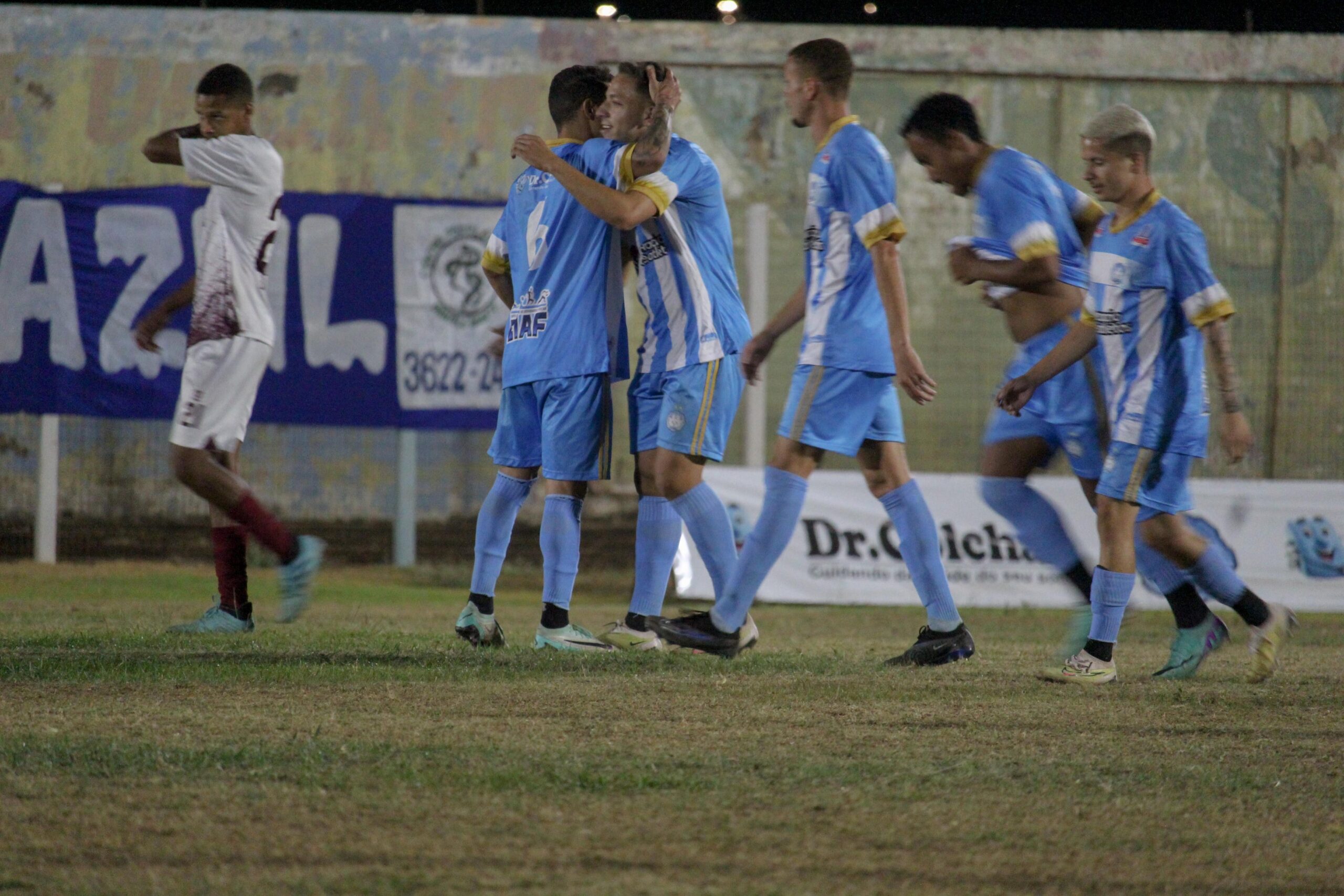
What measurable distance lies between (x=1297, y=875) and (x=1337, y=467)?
1173cm

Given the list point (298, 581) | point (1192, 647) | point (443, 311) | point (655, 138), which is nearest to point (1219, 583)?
point (1192, 647)

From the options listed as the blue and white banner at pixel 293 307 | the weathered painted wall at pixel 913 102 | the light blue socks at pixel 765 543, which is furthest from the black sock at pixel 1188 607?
the weathered painted wall at pixel 913 102

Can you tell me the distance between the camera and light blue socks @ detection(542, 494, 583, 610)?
16.5 ft

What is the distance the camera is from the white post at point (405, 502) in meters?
11.2

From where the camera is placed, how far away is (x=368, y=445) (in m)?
12.1

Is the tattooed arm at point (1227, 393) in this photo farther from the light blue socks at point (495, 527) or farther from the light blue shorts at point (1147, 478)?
the light blue socks at point (495, 527)

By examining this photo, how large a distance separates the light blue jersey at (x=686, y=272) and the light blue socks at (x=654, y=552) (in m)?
0.53

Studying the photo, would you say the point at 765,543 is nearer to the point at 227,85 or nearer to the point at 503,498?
the point at 503,498

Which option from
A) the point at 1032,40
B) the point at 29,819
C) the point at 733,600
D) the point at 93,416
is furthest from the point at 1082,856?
the point at 1032,40

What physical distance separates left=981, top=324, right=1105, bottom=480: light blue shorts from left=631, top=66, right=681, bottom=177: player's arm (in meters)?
1.46

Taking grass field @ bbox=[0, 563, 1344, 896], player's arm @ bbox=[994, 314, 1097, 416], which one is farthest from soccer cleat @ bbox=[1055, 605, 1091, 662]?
player's arm @ bbox=[994, 314, 1097, 416]

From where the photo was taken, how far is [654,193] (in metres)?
4.75

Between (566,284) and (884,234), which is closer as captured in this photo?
(884,234)

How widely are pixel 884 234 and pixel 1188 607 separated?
173cm
